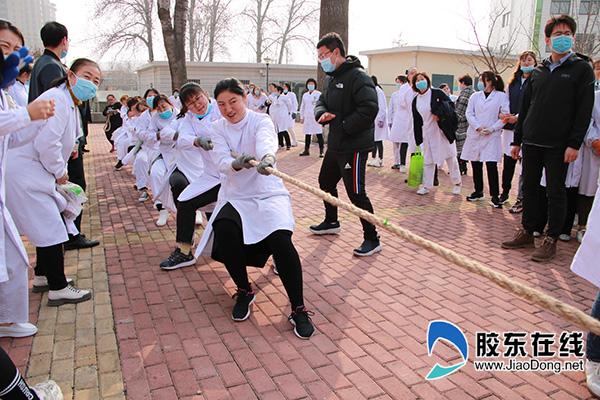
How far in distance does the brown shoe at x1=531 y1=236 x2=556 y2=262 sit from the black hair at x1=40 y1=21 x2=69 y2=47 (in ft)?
16.6

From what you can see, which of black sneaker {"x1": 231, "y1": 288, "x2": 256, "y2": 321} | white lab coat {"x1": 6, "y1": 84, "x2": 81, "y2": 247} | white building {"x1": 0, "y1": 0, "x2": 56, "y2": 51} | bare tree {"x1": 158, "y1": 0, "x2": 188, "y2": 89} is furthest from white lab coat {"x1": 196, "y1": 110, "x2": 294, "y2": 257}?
white building {"x1": 0, "y1": 0, "x2": 56, "y2": 51}

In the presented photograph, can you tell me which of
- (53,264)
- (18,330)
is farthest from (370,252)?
(18,330)

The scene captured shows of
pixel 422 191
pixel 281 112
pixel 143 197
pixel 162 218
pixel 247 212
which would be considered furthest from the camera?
pixel 281 112

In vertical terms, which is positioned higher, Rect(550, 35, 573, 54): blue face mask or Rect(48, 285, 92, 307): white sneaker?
Rect(550, 35, 573, 54): blue face mask

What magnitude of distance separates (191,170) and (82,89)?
5.45ft

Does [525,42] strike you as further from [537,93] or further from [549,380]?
[549,380]

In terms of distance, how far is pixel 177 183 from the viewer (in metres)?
5.26

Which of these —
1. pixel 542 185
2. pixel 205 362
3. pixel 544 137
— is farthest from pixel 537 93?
pixel 205 362

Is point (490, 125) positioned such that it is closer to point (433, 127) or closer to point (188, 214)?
point (433, 127)

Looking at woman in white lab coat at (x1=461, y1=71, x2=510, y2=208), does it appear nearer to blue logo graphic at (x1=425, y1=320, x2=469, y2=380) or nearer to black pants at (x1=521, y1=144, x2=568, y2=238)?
black pants at (x1=521, y1=144, x2=568, y2=238)

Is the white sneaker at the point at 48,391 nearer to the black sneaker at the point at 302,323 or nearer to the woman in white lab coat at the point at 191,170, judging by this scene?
the black sneaker at the point at 302,323

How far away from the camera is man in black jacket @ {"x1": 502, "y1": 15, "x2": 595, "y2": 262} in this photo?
15.0 ft

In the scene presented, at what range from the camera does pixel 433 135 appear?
7.69 meters

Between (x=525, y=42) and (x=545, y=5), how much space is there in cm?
427
